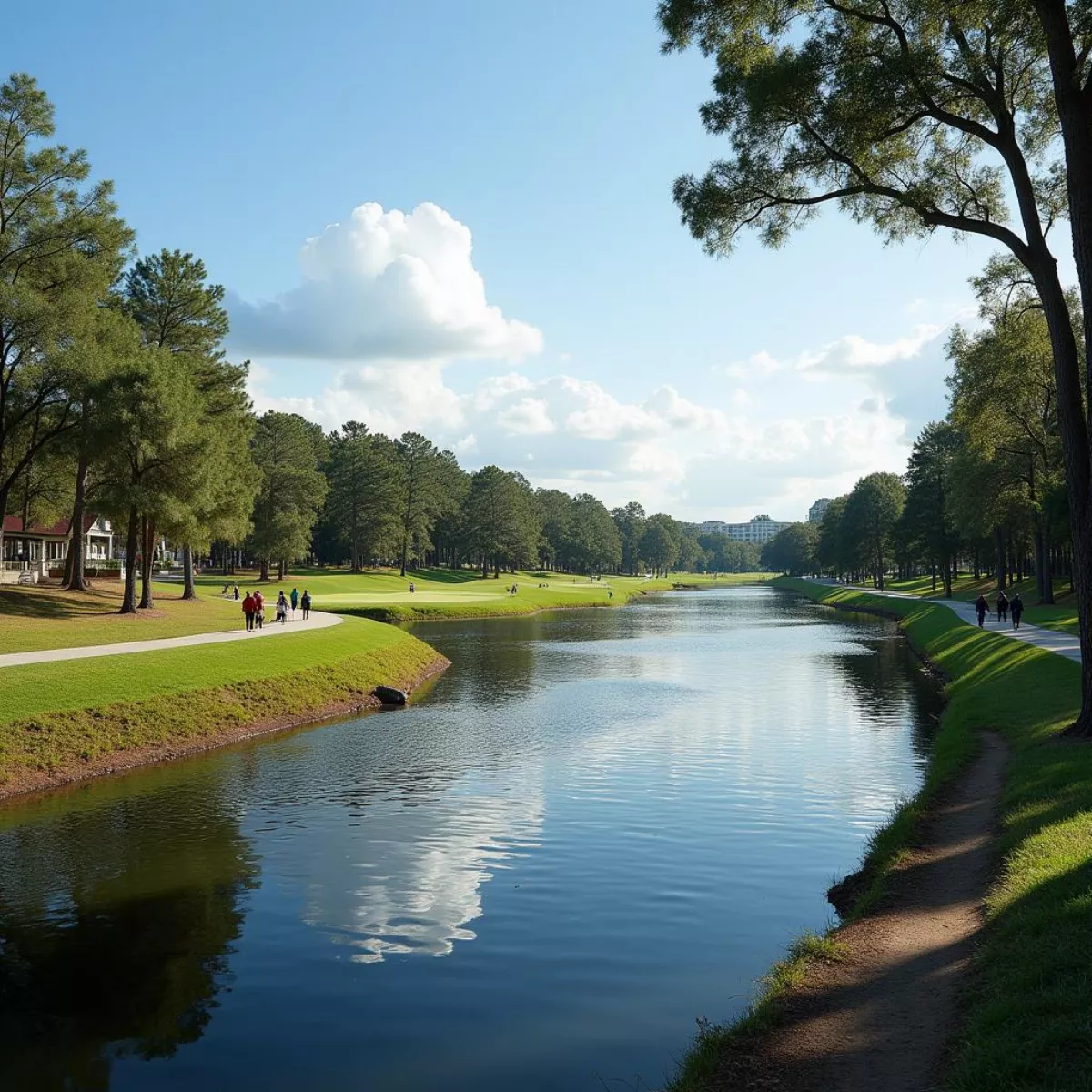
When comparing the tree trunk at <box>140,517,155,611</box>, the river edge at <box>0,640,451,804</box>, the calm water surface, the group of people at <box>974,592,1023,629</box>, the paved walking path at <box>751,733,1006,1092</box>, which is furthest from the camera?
the tree trunk at <box>140,517,155,611</box>

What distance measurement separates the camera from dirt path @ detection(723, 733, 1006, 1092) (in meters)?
7.73

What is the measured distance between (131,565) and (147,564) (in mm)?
2129

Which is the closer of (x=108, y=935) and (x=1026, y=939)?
(x=1026, y=939)

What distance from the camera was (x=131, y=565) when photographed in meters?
47.2

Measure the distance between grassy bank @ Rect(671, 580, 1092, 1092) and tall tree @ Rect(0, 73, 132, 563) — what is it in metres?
40.1

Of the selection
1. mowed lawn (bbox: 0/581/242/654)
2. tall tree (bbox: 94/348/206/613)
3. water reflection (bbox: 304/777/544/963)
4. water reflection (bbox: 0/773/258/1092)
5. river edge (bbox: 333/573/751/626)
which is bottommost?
water reflection (bbox: 0/773/258/1092)

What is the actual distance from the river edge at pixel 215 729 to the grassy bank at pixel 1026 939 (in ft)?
56.8

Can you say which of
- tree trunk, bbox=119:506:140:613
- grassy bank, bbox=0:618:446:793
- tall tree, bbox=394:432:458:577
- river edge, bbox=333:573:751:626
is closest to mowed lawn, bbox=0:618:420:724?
grassy bank, bbox=0:618:446:793

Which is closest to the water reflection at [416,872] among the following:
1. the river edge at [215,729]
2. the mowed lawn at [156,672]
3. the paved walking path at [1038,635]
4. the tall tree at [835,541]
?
the river edge at [215,729]

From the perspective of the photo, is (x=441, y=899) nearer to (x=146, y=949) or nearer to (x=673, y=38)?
(x=146, y=949)

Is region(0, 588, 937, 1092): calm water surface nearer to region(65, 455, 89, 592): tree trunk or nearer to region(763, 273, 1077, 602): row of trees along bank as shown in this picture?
region(763, 273, 1077, 602): row of trees along bank

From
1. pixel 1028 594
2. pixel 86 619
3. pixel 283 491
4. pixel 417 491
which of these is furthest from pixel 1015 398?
pixel 417 491

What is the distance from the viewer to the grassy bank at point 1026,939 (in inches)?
273

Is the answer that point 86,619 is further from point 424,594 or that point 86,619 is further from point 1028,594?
point 1028,594
